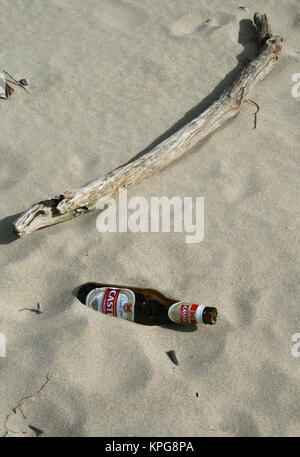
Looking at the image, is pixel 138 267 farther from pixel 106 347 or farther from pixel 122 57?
pixel 122 57

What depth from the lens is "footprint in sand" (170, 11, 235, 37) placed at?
4188mm

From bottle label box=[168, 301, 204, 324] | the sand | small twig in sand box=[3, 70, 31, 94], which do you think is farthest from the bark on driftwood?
small twig in sand box=[3, 70, 31, 94]

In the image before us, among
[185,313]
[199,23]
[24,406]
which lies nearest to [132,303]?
[185,313]

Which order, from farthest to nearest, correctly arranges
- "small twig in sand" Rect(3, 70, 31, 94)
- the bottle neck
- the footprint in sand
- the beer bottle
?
the footprint in sand, "small twig in sand" Rect(3, 70, 31, 94), the beer bottle, the bottle neck

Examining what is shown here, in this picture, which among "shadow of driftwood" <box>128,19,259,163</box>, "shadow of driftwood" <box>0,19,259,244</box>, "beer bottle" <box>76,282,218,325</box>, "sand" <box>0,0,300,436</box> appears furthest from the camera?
"shadow of driftwood" <box>128,19,259,163</box>

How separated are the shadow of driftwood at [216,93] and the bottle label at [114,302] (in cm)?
67

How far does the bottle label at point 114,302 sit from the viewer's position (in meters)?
2.50

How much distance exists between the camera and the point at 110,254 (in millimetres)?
2771

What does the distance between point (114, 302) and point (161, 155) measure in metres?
1.08

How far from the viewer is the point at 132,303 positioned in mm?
2510

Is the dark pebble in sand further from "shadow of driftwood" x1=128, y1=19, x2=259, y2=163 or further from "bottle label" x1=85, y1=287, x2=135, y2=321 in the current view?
"shadow of driftwood" x1=128, y1=19, x2=259, y2=163

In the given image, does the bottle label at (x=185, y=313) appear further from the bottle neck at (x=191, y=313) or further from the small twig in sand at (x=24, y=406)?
the small twig in sand at (x=24, y=406)

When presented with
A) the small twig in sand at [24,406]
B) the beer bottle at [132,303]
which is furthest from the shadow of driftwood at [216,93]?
the small twig in sand at [24,406]
